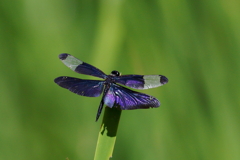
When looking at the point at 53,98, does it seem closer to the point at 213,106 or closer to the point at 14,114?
the point at 14,114

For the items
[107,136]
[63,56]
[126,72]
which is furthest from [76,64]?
[107,136]

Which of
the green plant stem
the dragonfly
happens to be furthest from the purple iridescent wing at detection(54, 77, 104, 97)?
the green plant stem

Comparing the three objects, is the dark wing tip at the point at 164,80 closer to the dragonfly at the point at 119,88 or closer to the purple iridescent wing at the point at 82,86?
the dragonfly at the point at 119,88

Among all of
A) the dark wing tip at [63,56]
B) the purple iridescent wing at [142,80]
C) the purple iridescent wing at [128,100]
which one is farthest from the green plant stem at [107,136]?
the dark wing tip at [63,56]

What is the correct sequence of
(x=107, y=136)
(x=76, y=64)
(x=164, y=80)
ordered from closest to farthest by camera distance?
1. (x=107, y=136)
2. (x=164, y=80)
3. (x=76, y=64)

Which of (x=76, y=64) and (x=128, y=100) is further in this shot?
(x=76, y=64)

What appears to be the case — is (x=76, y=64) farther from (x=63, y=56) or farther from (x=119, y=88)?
(x=119, y=88)

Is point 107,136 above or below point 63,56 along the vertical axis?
below
